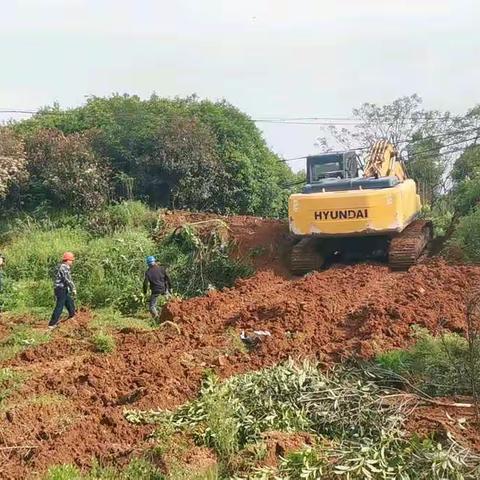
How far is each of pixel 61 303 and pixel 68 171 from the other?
8.54 meters

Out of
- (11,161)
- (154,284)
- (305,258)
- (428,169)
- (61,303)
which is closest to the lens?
(61,303)

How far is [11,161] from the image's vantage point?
20.3 meters

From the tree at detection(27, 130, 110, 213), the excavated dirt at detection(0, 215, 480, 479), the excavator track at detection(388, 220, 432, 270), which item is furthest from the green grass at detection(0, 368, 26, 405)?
the tree at detection(27, 130, 110, 213)

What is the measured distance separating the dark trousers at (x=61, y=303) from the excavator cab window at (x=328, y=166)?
6633mm

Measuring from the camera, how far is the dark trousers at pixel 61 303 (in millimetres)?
12969

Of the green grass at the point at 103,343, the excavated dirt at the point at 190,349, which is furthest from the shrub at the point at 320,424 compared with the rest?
the green grass at the point at 103,343

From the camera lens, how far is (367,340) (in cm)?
947

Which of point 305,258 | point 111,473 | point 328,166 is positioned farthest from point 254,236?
point 111,473

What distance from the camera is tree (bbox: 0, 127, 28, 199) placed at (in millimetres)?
20250

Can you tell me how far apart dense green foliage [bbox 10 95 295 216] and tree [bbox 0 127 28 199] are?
0.53m

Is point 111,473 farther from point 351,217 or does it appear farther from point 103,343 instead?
point 351,217

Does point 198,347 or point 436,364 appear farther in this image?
point 198,347

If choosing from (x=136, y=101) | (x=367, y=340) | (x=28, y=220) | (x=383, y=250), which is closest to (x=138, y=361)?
(x=367, y=340)

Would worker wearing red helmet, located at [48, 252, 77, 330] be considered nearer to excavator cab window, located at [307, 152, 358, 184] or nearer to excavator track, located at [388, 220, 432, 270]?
excavator track, located at [388, 220, 432, 270]
